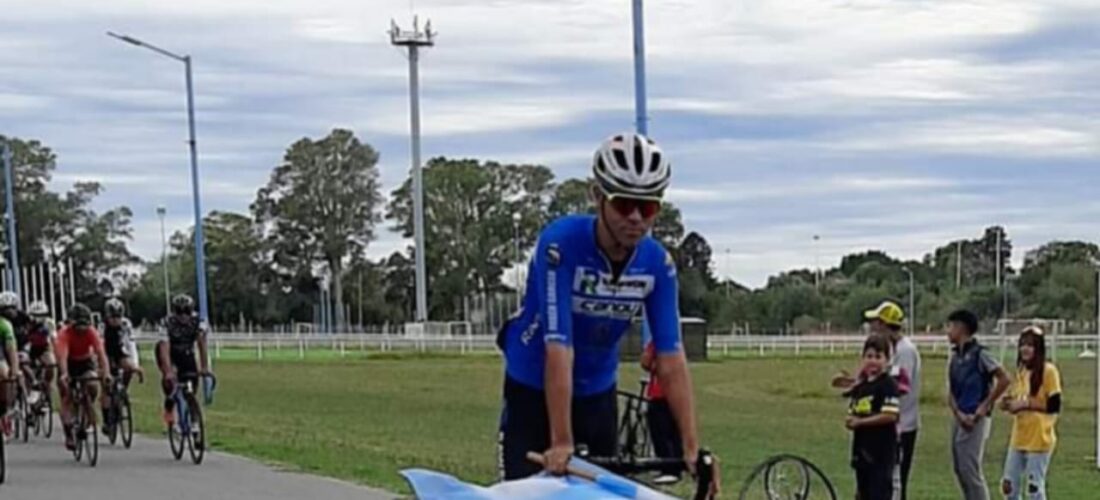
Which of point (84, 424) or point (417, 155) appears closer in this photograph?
point (84, 424)

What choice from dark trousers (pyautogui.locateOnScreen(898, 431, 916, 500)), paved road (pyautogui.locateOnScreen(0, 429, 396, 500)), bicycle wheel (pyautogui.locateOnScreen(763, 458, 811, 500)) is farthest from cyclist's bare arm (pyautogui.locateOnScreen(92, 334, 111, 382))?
dark trousers (pyautogui.locateOnScreen(898, 431, 916, 500))

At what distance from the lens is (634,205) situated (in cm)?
573

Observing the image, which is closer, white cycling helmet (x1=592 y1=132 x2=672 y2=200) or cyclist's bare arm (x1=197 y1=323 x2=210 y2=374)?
white cycling helmet (x1=592 y1=132 x2=672 y2=200)

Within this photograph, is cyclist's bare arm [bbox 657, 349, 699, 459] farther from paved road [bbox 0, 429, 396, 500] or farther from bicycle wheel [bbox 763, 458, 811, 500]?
paved road [bbox 0, 429, 396, 500]

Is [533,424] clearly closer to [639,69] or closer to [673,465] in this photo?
[673,465]

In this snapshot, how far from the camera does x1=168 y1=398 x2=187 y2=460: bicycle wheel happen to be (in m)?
20.1

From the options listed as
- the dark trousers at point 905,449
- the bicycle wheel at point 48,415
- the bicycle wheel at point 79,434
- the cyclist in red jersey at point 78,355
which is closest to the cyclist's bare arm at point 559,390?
the dark trousers at point 905,449

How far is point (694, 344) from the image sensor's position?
2213 inches

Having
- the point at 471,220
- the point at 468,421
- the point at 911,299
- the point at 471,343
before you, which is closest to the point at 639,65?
the point at 468,421

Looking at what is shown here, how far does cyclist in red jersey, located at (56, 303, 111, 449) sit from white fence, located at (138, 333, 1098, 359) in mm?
51026

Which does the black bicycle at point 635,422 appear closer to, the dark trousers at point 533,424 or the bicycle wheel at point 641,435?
the bicycle wheel at point 641,435

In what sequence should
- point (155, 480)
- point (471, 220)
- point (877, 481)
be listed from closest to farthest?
point (877, 481)
point (155, 480)
point (471, 220)

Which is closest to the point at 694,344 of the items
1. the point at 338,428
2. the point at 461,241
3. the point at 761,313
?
→ the point at 338,428

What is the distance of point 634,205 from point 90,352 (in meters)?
16.9
